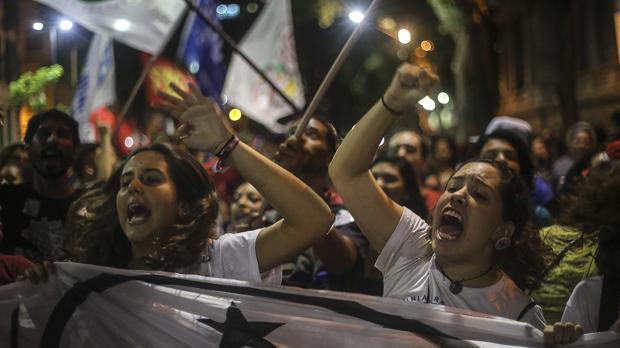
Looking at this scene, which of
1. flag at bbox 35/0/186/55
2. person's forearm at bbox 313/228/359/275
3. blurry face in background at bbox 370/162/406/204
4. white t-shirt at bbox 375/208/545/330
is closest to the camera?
white t-shirt at bbox 375/208/545/330

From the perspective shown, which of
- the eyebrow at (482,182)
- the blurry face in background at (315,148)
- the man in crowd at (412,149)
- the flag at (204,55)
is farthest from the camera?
the flag at (204,55)

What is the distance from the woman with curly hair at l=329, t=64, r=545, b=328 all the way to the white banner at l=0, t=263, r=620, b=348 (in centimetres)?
29

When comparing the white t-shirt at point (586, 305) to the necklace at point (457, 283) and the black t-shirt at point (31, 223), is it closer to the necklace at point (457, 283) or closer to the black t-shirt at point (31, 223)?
the necklace at point (457, 283)

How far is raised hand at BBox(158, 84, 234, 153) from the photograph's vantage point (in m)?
3.15

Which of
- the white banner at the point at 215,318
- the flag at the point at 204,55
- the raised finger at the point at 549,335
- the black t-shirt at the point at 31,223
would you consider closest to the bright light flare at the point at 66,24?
the flag at the point at 204,55

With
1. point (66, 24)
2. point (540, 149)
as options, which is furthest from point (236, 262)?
point (540, 149)

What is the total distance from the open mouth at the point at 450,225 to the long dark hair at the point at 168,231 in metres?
0.91

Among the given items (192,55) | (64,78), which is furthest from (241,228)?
(64,78)

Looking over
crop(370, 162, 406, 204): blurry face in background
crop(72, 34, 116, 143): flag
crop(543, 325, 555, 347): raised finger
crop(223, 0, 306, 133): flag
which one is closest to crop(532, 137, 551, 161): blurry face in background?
crop(223, 0, 306, 133): flag

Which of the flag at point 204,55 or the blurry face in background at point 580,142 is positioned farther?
the flag at point 204,55

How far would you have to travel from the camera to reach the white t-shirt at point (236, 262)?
10.3ft

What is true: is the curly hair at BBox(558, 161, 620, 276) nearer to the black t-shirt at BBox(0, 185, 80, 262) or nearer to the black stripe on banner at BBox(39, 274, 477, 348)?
the black stripe on banner at BBox(39, 274, 477, 348)

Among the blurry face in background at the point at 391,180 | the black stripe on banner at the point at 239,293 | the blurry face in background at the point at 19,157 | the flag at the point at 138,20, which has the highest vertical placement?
the flag at the point at 138,20

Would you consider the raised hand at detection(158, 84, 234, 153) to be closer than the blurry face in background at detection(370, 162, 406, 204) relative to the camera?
Yes
